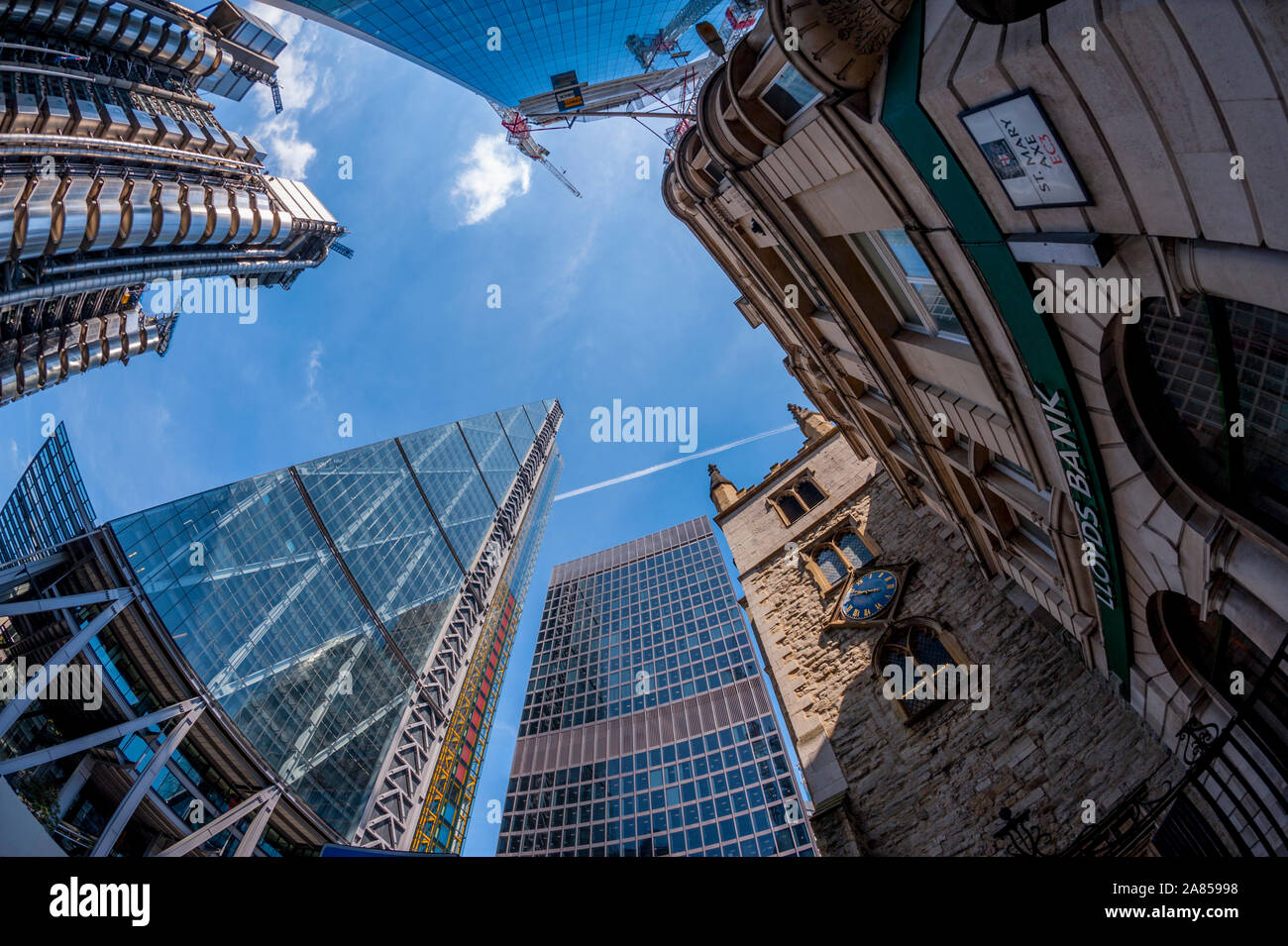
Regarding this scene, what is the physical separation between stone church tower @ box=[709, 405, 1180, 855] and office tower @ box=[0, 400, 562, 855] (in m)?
20.4

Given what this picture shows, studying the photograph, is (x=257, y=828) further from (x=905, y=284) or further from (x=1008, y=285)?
(x=1008, y=285)

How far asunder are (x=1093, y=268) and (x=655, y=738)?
4720 cm

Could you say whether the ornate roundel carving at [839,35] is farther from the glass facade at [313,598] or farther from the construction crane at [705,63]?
the glass facade at [313,598]

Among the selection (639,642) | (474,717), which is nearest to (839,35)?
(639,642)

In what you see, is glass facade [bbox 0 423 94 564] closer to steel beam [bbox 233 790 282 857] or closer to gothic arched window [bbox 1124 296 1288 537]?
steel beam [bbox 233 790 282 857]

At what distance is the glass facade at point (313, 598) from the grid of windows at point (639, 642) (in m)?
13.4

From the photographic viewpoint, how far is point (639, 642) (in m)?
56.4

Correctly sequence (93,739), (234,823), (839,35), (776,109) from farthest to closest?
(234,823) → (93,739) → (776,109) → (839,35)

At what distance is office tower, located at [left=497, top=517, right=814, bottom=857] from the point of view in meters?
39.2

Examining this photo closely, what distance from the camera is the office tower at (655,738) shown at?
39156mm

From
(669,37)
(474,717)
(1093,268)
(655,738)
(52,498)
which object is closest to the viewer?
(1093,268)
